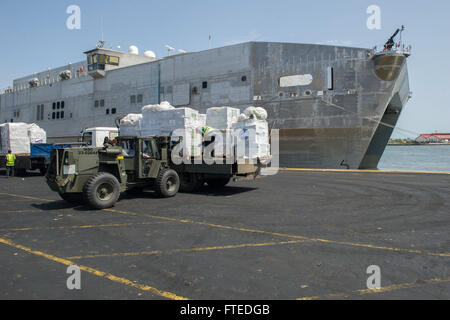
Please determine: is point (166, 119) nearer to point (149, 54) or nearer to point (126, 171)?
point (126, 171)

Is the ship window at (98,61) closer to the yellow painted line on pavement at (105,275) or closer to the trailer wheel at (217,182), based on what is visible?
the trailer wheel at (217,182)

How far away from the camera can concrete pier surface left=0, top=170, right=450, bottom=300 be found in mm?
3924

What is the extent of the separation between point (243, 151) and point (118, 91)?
97.9 ft

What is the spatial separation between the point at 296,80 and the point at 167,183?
17.6 metres

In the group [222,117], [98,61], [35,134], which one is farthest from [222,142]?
[98,61]

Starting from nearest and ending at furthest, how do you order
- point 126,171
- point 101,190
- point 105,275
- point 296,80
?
point 105,275, point 101,190, point 126,171, point 296,80

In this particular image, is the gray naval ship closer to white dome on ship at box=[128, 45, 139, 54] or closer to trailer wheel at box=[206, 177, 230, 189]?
white dome on ship at box=[128, 45, 139, 54]

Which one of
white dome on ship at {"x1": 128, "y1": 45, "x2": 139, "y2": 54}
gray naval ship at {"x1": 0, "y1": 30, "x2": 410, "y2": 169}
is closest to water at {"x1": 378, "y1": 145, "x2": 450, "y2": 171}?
gray naval ship at {"x1": 0, "y1": 30, "x2": 410, "y2": 169}

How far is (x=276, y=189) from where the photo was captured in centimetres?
1275

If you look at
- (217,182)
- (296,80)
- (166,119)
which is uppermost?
(296,80)

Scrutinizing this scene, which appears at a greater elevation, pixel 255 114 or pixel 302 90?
pixel 302 90

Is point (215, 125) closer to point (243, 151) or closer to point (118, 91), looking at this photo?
point (243, 151)

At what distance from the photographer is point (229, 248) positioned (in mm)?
5516
